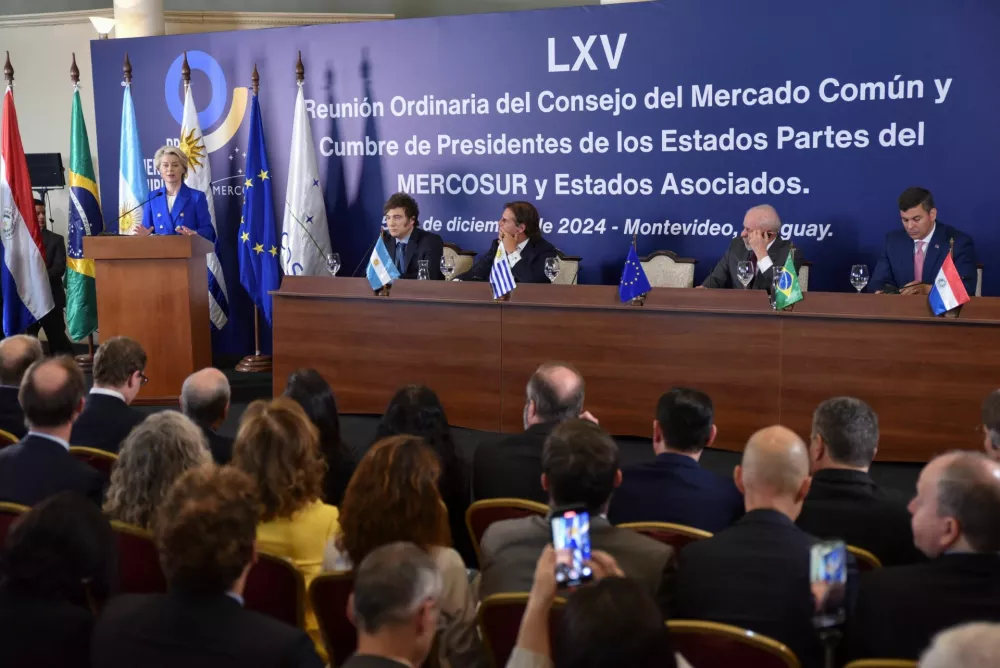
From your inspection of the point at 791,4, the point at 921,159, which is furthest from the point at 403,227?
the point at 921,159

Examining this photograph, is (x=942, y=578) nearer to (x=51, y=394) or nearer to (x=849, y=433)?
(x=849, y=433)

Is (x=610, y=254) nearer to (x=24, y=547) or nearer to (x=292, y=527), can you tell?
(x=292, y=527)

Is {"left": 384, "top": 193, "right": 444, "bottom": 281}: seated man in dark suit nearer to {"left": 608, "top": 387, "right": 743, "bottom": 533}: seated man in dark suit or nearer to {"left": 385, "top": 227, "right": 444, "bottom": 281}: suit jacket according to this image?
{"left": 385, "top": 227, "right": 444, "bottom": 281}: suit jacket

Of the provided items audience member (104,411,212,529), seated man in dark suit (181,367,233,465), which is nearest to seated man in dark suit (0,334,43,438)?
seated man in dark suit (181,367,233,465)

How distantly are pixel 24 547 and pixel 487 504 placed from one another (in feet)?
3.93

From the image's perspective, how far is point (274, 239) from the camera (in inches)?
315

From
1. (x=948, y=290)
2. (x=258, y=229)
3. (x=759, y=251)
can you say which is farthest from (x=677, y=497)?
(x=258, y=229)

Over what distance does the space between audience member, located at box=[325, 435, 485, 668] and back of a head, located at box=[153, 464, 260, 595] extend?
34 cm

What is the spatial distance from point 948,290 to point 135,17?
6.99 meters

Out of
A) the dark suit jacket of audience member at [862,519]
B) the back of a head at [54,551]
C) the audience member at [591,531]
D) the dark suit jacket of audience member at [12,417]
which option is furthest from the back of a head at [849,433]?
the dark suit jacket of audience member at [12,417]

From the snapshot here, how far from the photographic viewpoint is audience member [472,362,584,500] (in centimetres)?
320

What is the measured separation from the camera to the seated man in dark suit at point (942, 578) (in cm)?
206

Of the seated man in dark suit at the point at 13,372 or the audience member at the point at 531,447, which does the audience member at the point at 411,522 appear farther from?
the seated man in dark suit at the point at 13,372

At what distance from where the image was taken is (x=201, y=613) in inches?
76.0
